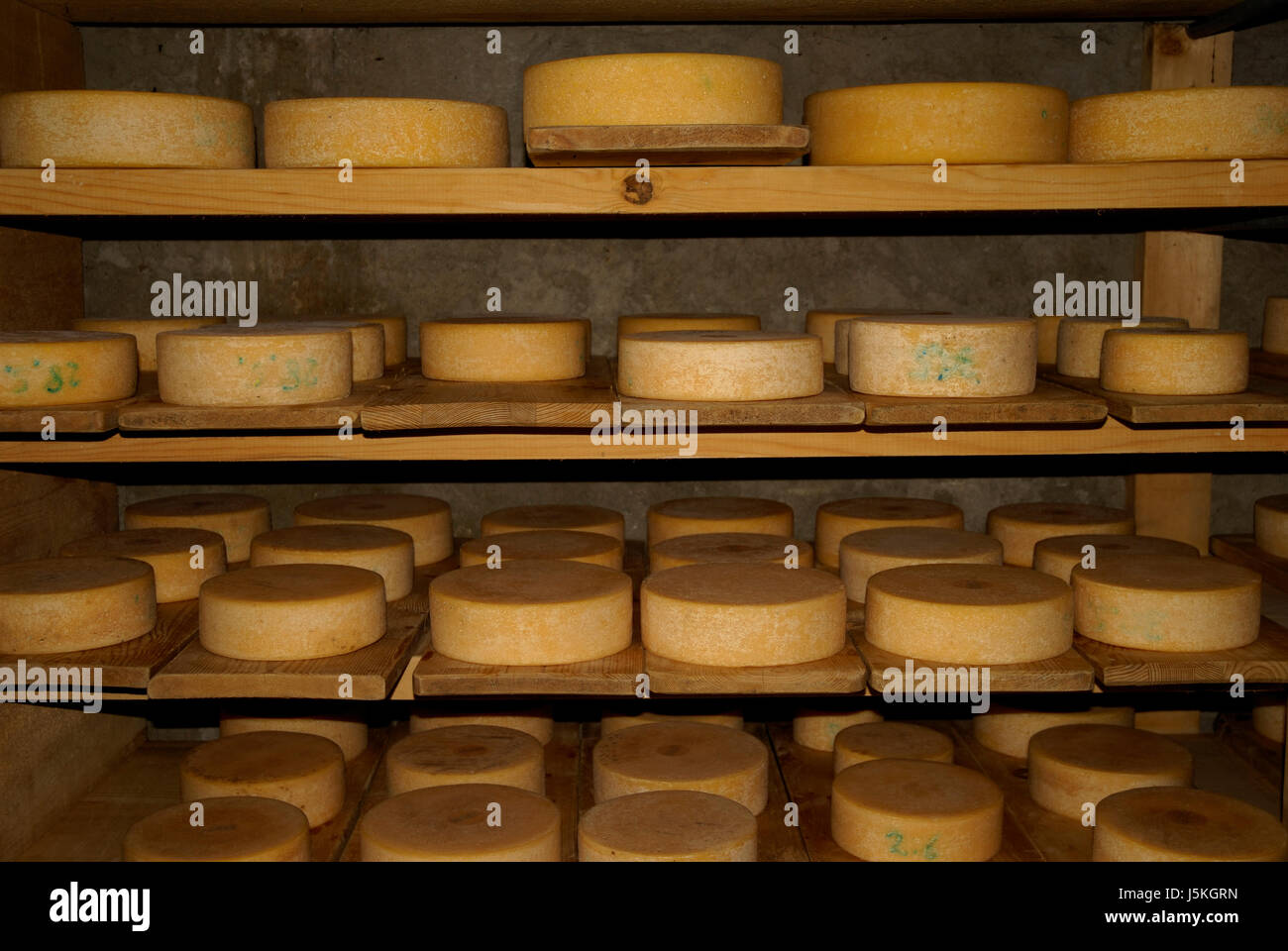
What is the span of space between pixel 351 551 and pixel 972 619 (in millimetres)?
1694

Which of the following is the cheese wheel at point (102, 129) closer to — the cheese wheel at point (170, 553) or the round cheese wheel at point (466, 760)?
the cheese wheel at point (170, 553)

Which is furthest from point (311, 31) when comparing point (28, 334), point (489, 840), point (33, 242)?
point (489, 840)

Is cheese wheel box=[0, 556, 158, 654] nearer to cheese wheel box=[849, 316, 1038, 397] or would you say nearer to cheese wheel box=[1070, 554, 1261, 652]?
cheese wheel box=[849, 316, 1038, 397]

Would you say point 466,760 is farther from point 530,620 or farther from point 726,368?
point 726,368

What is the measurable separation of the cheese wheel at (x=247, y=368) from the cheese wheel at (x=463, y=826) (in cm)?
103

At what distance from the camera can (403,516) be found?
3869 mm

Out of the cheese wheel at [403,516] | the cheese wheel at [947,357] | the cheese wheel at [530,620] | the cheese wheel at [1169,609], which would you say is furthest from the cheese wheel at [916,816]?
the cheese wheel at [403,516]

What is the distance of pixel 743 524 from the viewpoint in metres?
3.83

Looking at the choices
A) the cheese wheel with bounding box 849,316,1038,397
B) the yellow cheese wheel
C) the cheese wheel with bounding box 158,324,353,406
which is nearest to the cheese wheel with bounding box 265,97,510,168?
the cheese wheel with bounding box 158,324,353,406

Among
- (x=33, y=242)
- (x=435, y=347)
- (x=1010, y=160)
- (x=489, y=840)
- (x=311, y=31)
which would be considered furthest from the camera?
(x=311, y=31)

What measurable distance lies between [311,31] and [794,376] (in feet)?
6.88

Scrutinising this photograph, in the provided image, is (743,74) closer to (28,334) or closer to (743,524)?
(743,524)

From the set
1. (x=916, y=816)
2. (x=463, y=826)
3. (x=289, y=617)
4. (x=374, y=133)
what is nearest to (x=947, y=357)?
(x=916, y=816)

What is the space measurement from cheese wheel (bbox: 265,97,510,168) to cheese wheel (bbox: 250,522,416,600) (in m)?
1.07
